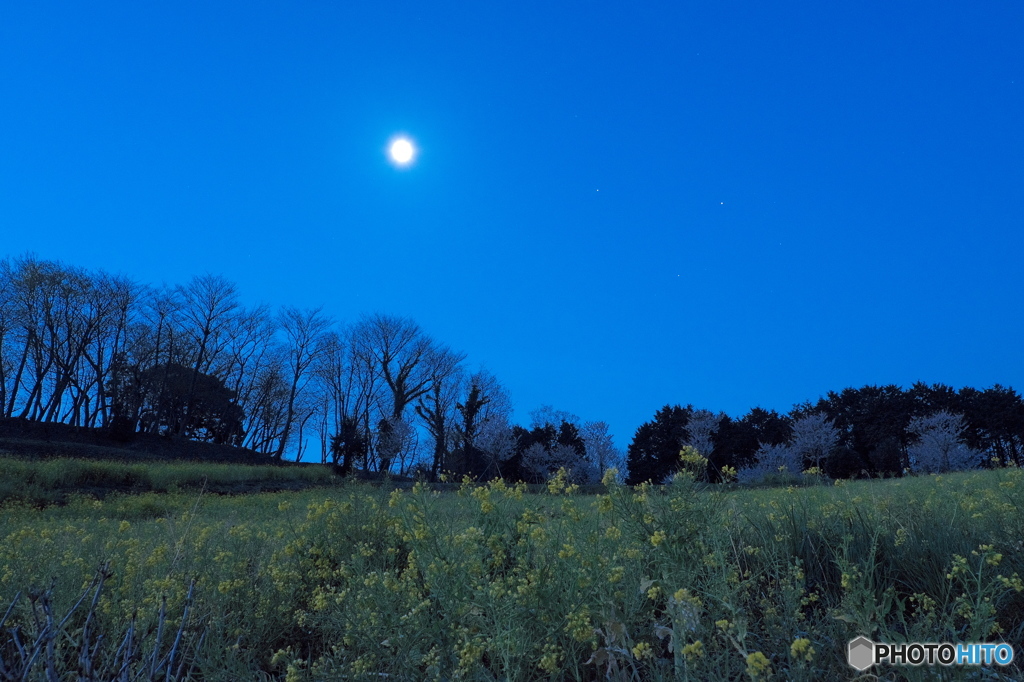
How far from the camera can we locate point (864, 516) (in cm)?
429

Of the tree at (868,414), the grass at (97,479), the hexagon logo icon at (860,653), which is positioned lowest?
the hexagon logo icon at (860,653)

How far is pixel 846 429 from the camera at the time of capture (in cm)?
4422

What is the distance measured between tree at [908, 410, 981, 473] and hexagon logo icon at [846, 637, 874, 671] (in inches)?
1431

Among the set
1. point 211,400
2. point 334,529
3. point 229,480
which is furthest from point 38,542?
point 211,400

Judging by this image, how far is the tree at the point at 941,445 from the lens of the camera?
3388cm

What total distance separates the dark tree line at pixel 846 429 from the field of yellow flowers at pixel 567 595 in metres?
34.0

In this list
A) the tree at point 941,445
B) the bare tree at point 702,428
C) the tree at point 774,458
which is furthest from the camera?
the bare tree at point 702,428

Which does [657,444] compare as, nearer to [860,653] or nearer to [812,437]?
[812,437]

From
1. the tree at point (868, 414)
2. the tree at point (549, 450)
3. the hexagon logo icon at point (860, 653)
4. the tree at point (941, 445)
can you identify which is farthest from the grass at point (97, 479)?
the tree at point (868, 414)

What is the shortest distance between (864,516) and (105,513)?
1466cm

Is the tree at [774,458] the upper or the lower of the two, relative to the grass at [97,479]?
upper

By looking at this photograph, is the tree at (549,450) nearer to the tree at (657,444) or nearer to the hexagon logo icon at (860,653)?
the tree at (657,444)

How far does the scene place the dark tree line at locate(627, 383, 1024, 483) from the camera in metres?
38.6

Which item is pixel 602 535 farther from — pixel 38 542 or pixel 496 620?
pixel 38 542
